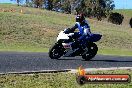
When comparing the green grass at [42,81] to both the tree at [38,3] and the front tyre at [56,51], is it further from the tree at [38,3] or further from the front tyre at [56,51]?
the tree at [38,3]

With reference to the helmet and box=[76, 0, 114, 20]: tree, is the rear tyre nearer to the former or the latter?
the helmet

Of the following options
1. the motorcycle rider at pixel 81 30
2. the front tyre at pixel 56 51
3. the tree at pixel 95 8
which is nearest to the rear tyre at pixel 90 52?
the motorcycle rider at pixel 81 30

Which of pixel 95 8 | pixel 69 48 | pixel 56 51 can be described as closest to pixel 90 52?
pixel 69 48

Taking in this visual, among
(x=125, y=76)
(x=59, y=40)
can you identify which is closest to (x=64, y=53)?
(x=59, y=40)

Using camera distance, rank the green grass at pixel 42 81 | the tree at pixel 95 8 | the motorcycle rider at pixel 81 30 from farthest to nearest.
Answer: the tree at pixel 95 8
the motorcycle rider at pixel 81 30
the green grass at pixel 42 81

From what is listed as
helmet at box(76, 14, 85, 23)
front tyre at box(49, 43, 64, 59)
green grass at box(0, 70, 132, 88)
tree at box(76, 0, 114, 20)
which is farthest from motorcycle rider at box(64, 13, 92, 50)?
tree at box(76, 0, 114, 20)

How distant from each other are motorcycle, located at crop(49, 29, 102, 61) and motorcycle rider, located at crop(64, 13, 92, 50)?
138mm

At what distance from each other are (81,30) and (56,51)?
1419 mm

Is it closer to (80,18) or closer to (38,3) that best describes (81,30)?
(80,18)

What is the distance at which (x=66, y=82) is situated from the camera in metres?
11.1

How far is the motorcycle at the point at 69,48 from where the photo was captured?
17797mm

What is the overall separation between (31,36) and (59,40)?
23.9m

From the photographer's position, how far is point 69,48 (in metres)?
18.0

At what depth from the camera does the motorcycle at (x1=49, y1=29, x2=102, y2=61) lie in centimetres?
1780
